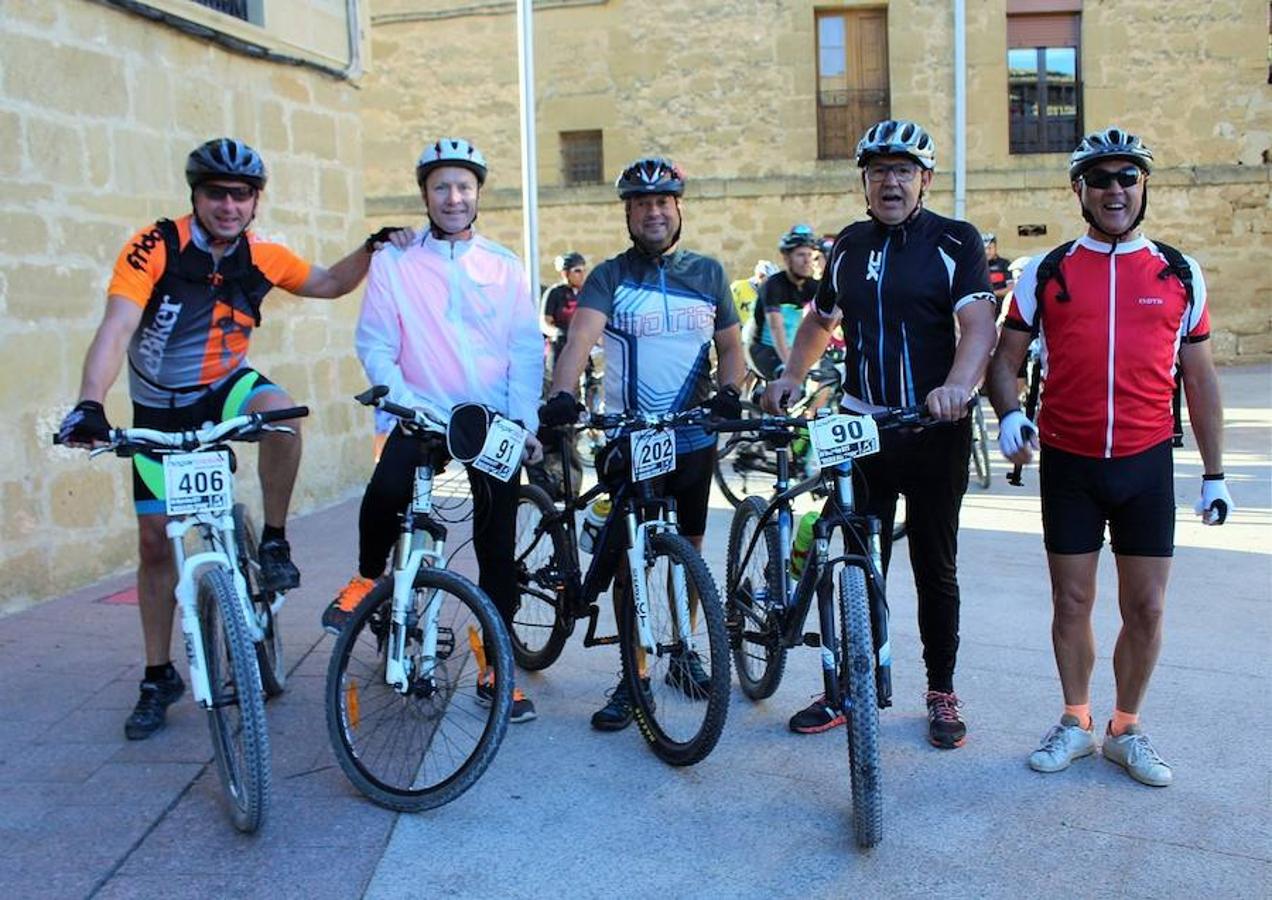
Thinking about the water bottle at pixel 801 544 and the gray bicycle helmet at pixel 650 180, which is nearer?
the water bottle at pixel 801 544

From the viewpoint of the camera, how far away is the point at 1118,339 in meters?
3.66

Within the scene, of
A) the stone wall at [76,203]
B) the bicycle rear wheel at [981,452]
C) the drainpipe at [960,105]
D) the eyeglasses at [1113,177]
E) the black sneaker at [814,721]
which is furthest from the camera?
the drainpipe at [960,105]

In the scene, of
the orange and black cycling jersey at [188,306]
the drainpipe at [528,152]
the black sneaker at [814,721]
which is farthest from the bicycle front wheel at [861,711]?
the drainpipe at [528,152]

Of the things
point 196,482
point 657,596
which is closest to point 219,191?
point 196,482

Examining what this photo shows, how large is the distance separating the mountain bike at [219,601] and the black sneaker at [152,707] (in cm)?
69

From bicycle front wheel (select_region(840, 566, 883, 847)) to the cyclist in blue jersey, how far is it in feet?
2.88

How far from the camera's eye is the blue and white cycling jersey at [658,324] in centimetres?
426

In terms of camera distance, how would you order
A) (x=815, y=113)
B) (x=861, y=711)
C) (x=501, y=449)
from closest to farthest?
(x=861, y=711)
(x=501, y=449)
(x=815, y=113)

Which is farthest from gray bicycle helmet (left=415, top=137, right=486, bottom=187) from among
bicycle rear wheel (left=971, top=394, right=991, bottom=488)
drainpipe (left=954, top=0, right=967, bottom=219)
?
drainpipe (left=954, top=0, right=967, bottom=219)

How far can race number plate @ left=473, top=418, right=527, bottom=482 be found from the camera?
3.84 metres

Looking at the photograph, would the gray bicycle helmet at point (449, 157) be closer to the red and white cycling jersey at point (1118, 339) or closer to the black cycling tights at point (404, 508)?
the black cycling tights at point (404, 508)

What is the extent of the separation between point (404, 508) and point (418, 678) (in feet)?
2.07

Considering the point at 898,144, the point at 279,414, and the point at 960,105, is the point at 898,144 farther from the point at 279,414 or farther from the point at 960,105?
the point at 960,105

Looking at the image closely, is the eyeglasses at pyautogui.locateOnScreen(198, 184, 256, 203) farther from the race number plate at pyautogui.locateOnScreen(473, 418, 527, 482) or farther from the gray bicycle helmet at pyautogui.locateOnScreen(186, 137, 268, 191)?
the race number plate at pyautogui.locateOnScreen(473, 418, 527, 482)
